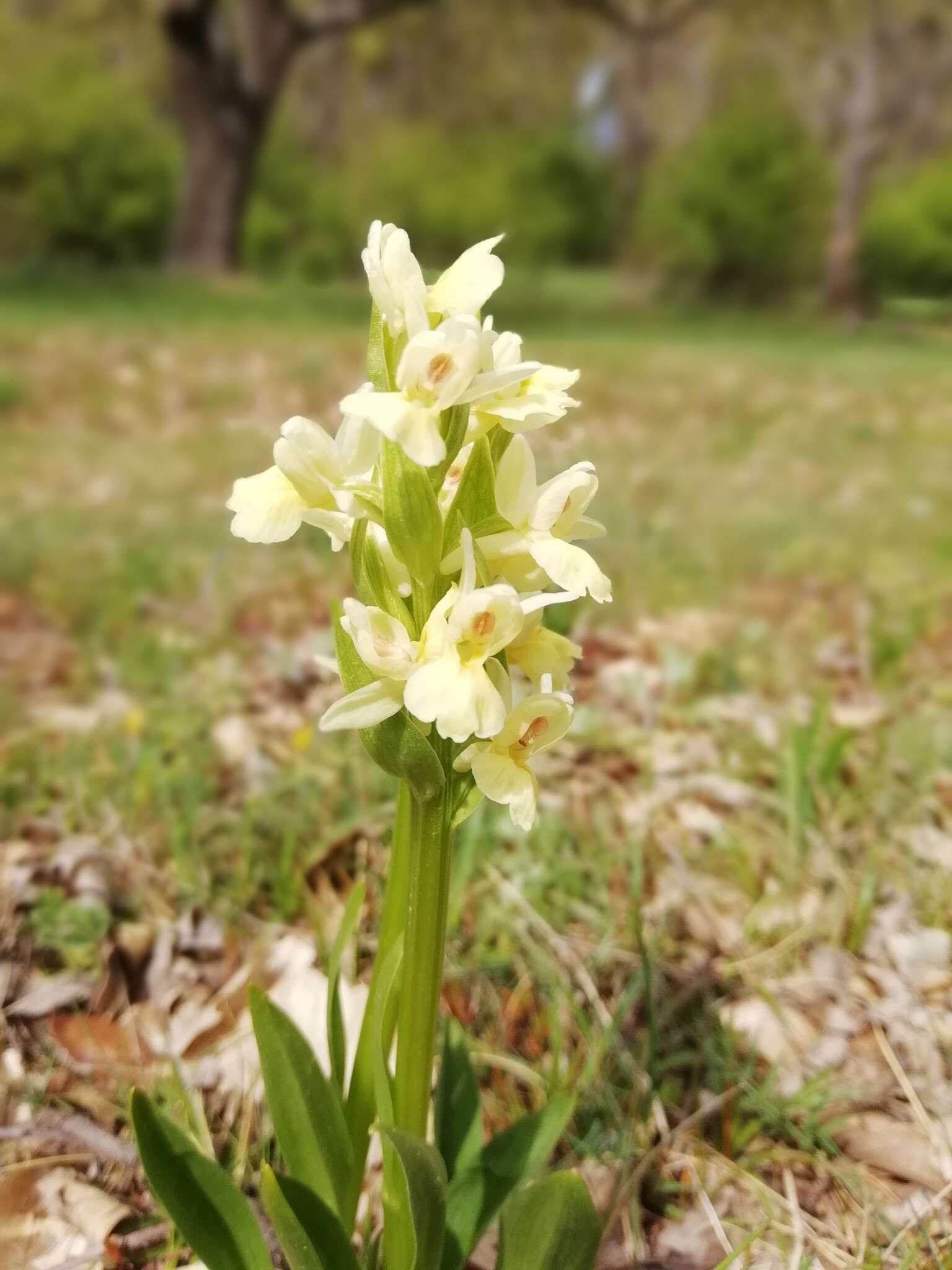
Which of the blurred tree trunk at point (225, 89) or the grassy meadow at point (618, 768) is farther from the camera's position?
the blurred tree trunk at point (225, 89)

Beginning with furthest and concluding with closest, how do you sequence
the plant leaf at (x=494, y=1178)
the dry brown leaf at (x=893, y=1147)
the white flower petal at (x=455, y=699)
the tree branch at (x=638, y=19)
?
the tree branch at (x=638, y=19) → the dry brown leaf at (x=893, y=1147) → the plant leaf at (x=494, y=1178) → the white flower petal at (x=455, y=699)

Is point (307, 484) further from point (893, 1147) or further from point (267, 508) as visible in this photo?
point (893, 1147)

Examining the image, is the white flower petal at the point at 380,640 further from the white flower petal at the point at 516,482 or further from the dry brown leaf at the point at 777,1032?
the dry brown leaf at the point at 777,1032

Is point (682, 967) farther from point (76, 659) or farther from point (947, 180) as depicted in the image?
point (947, 180)

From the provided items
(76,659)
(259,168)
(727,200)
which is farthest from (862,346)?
(259,168)

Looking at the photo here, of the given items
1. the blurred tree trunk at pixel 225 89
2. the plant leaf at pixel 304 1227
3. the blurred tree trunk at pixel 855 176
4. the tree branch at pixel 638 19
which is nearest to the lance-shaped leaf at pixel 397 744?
the plant leaf at pixel 304 1227

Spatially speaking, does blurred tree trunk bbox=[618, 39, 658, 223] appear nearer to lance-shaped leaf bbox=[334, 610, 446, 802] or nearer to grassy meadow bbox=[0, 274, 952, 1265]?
→ grassy meadow bbox=[0, 274, 952, 1265]

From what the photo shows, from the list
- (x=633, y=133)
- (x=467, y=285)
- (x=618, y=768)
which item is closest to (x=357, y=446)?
(x=467, y=285)
